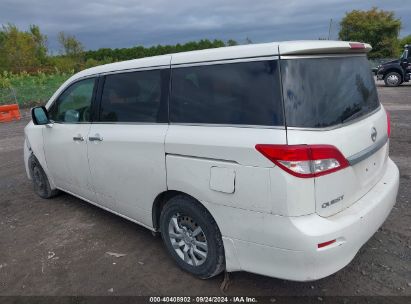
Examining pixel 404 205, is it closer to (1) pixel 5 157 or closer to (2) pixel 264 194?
(2) pixel 264 194

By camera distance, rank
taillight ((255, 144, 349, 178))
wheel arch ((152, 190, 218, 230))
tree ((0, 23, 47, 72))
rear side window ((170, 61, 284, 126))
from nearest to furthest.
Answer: taillight ((255, 144, 349, 178)) → rear side window ((170, 61, 284, 126)) → wheel arch ((152, 190, 218, 230)) → tree ((0, 23, 47, 72))

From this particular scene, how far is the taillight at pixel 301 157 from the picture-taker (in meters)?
2.36

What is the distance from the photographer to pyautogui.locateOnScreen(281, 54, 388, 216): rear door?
2.43 meters

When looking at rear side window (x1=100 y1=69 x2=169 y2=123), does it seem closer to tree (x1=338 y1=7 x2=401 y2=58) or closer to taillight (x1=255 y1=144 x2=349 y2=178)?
taillight (x1=255 y1=144 x2=349 y2=178)

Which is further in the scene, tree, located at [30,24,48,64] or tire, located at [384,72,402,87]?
tree, located at [30,24,48,64]

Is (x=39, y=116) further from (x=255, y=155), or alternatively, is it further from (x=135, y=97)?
(x=255, y=155)

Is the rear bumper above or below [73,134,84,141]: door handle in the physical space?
below

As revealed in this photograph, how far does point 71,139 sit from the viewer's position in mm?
4250

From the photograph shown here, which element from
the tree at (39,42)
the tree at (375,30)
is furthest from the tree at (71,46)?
the tree at (375,30)

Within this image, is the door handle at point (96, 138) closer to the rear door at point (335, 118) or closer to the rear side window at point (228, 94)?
the rear side window at point (228, 94)

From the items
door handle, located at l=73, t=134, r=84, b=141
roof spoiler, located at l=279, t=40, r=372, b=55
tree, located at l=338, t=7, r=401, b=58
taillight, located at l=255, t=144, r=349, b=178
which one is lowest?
door handle, located at l=73, t=134, r=84, b=141

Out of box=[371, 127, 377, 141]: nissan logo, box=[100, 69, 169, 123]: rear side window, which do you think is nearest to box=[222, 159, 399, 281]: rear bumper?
box=[371, 127, 377, 141]: nissan logo

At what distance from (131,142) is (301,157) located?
5.43ft

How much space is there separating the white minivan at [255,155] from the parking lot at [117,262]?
1.01ft
